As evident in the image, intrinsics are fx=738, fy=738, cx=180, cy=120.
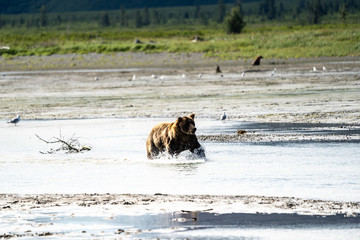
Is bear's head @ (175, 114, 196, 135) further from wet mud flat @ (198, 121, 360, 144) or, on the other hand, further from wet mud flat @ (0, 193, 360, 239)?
wet mud flat @ (0, 193, 360, 239)

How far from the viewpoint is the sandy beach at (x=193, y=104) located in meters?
8.85

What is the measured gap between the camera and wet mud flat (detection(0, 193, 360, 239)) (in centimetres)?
775

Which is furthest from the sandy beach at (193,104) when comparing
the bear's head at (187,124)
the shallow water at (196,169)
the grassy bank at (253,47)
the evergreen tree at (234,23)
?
the evergreen tree at (234,23)

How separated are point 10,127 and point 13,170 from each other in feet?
26.0

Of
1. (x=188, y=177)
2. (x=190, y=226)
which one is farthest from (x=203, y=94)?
(x=190, y=226)

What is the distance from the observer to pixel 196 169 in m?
12.0

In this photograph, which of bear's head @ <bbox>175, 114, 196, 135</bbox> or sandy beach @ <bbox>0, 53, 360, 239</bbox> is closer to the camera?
sandy beach @ <bbox>0, 53, 360, 239</bbox>

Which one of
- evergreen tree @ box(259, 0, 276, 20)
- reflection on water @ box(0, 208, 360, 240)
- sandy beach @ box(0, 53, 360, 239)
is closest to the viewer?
reflection on water @ box(0, 208, 360, 240)

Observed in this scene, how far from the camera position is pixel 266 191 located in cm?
972

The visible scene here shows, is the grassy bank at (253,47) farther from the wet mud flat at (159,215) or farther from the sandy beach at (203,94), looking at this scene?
the wet mud flat at (159,215)

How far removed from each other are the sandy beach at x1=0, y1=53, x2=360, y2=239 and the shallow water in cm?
57

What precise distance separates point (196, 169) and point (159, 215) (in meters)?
3.60

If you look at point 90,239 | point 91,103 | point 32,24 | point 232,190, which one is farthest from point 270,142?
point 32,24

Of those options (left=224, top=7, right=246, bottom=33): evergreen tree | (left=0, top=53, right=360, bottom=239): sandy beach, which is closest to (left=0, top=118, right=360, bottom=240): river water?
(left=0, top=53, right=360, bottom=239): sandy beach
